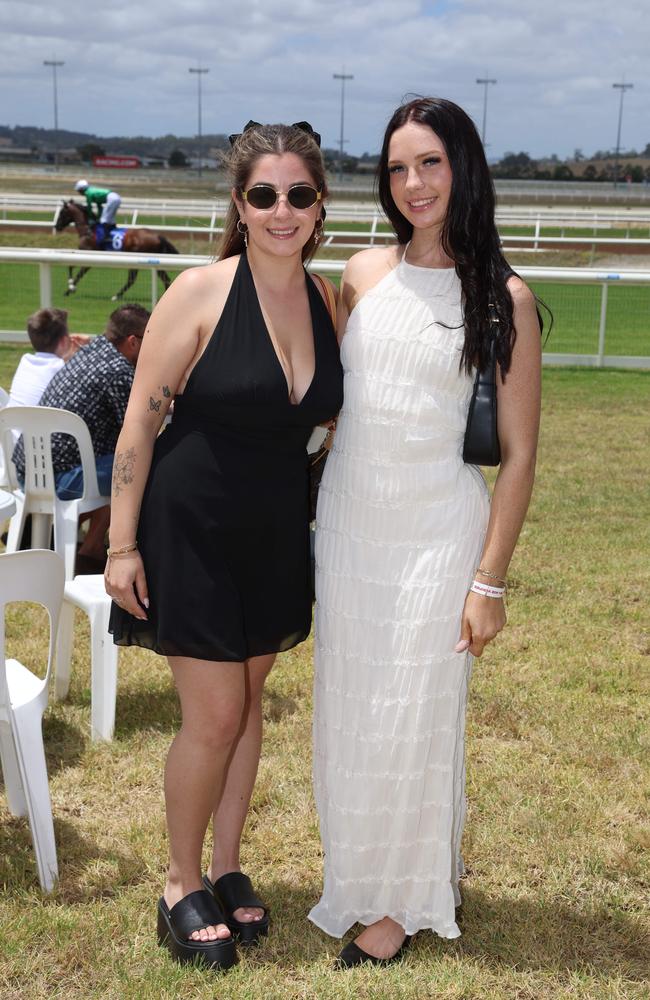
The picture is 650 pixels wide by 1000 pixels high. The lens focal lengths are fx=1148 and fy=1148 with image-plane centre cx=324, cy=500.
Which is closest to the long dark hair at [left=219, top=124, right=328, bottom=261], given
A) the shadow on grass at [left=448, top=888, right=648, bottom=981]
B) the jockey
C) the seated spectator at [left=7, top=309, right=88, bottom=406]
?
the shadow on grass at [left=448, top=888, right=648, bottom=981]

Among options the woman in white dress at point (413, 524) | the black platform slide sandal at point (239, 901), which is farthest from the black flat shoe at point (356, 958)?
the black platform slide sandal at point (239, 901)

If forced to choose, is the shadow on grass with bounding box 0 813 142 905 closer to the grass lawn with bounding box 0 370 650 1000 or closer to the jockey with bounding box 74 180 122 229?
the grass lawn with bounding box 0 370 650 1000

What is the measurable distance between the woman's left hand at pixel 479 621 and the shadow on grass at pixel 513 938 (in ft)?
2.84

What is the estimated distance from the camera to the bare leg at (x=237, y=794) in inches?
125

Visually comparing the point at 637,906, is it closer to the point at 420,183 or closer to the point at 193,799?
the point at 193,799

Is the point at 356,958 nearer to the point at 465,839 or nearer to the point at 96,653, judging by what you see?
the point at 465,839

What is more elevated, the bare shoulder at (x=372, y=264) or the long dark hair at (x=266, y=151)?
the long dark hair at (x=266, y=151)

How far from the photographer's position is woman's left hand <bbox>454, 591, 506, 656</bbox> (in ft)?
9.29

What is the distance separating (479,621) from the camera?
2.83 meters

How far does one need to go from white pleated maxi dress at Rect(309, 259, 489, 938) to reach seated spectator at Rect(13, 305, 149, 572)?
3023 millimetres

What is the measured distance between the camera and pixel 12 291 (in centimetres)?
2125

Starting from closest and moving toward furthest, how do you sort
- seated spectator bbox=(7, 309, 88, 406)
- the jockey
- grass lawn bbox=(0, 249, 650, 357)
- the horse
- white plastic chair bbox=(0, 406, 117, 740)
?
1. white plastic chair bbox=(0, 406, 117, 740)
2. seated spectator bbox=(7, 309, 88, 406)
3. grass lawn bbox=(0, 249, 650, 357)
4. the horse
5. the jockey

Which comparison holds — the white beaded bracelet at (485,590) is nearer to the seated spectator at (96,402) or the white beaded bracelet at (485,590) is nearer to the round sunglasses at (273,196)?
the round sunglasses at (273,196)

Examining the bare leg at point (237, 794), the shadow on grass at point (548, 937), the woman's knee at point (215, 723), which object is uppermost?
the woman's knee at point (215, 723)
